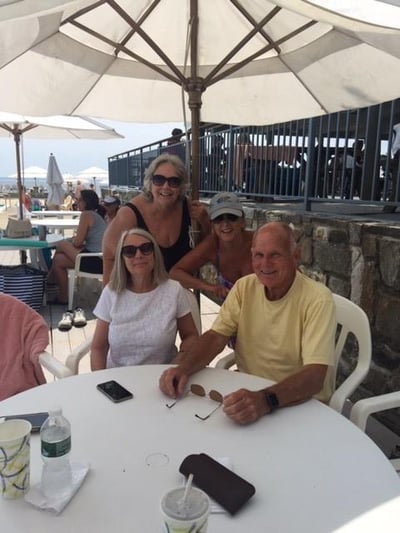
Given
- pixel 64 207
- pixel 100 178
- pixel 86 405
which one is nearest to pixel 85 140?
pixel 86 405

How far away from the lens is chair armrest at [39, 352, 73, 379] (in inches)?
72.0

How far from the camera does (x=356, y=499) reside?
0.99 meters

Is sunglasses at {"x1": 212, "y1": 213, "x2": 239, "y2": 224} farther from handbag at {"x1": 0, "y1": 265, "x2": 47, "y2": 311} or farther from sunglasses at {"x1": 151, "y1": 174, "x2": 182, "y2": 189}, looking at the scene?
handbag at {"x1": 0, "y1": 265, "x2": 47, "y2": 311}

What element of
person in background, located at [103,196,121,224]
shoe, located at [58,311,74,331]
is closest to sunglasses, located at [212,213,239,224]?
shoe, located at [58,311,74,331]

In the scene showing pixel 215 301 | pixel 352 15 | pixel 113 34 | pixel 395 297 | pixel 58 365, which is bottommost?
pixel 215 301

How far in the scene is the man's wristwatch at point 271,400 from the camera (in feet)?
4.48

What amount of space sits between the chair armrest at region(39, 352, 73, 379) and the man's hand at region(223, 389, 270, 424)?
0.83m

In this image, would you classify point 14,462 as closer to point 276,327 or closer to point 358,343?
point 276,327

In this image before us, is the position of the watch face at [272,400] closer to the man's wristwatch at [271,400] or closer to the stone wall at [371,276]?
the man's wristwatch at [271,400]

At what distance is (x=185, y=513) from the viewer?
2.47 ft

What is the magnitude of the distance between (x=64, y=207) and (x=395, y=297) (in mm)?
14922

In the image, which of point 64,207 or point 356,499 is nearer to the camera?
point 356,499

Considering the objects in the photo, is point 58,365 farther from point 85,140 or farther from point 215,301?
point 85,140

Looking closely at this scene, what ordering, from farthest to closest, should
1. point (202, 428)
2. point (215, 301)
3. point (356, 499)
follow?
point (215, 301) < point (202, 428) < point (356, 499)
